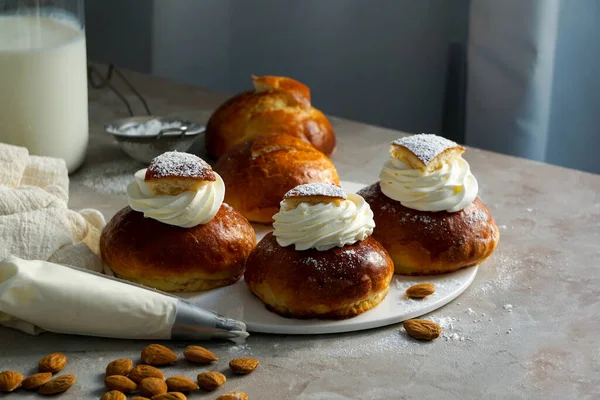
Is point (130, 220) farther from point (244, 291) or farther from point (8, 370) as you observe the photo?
point (8, 370)

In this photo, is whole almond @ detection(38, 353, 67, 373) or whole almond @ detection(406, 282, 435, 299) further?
whole almond @ detection(406, 282, 435, 299)

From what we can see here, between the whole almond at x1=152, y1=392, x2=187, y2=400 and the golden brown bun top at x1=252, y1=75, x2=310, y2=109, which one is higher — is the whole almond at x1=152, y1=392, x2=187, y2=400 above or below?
below

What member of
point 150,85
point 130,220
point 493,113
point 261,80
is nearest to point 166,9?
point 150,85

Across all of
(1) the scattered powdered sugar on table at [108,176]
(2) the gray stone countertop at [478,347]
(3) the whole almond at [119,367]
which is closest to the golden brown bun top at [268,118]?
(1) the scattered powdered sugar on table at [108,176]

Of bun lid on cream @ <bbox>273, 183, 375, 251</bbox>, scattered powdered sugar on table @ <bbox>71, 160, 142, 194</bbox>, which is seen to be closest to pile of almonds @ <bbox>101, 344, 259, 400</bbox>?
bun lid on cream @ <bbox>273, 183, 375, 251</bbox>

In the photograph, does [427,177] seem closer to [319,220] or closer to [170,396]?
[319,220]

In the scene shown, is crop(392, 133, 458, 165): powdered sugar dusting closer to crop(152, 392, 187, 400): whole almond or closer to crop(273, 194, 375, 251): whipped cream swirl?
crop(273, 194, 375, 251): whipped cream swirl

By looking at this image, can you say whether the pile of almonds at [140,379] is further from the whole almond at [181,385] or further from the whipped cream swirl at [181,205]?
the whipped cream swirl at [181,205]

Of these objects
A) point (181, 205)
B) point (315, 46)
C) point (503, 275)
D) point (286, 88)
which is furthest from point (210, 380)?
point (315, 46)
